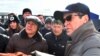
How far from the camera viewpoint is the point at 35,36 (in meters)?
4.77

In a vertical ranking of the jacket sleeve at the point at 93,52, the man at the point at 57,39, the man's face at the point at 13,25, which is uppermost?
the jacket sleeve at the point at 93,52

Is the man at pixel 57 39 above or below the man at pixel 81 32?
below

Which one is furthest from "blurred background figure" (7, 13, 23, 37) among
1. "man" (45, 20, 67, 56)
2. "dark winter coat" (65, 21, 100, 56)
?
"dark winter coat" (65, 21, 100, 56)

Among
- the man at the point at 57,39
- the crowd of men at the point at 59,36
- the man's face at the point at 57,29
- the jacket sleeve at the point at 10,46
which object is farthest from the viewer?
the man's face at the point at 57,29

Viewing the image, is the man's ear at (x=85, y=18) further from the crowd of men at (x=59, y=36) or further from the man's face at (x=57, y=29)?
the man's face at (x=57, y=29)

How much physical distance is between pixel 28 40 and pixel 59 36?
894mm

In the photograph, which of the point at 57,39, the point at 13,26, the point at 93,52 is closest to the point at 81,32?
the point at 93,52

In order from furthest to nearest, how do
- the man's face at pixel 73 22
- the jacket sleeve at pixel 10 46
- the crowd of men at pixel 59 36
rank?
the jacket sleeve at pixel 10 46 → the man's face at pixel 73 22 → the crowd of men at pixel 59 36

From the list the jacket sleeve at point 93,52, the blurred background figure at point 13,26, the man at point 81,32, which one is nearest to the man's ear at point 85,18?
the man at point 81,32

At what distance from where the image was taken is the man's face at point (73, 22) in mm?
2482

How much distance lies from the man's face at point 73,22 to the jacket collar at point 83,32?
2.1 inches

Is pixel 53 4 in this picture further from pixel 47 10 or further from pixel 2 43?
pixel 2 43

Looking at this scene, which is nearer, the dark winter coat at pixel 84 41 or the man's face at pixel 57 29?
the dark winter coat at pixel 84 41

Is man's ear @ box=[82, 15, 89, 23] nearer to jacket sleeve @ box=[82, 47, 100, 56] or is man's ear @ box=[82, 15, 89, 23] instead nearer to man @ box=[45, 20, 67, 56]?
jacket sleeve @ box=[82, 47, 100, 56]
